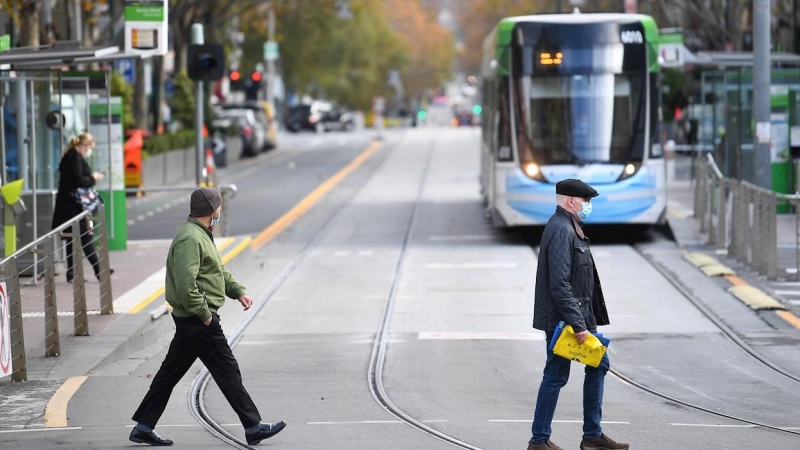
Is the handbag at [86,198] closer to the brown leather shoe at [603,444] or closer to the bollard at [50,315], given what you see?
the bollard at [50,315]

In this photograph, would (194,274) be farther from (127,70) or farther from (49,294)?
(127,70)

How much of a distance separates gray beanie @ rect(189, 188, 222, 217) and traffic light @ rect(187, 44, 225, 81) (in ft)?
38.5

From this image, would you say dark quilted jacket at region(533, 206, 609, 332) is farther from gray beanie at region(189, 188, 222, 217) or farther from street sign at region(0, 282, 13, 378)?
street sign at region(0, 282, 13, 378)

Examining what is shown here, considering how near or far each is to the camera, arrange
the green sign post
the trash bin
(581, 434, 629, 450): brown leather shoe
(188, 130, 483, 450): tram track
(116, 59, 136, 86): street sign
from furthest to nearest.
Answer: (116, 59, 136, 86): street sign → the trash bin → the green sign post → (188, 130, 483, 450): tram track → (581, 434, 629, 450): brown leather shoe

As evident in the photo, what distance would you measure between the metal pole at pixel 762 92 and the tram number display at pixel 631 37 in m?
1.56

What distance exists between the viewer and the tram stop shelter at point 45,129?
637 inches

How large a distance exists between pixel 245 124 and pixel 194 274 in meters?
43.8

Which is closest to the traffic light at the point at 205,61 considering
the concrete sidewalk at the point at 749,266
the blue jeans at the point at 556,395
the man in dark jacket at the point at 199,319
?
the concrete sidewalk at the point at 749,266

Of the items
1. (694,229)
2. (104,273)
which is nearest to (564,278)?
(104,273)

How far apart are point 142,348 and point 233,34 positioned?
47.1m

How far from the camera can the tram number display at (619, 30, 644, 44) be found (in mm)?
20891

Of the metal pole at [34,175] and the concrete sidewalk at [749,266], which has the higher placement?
the metal pole at [34,175]

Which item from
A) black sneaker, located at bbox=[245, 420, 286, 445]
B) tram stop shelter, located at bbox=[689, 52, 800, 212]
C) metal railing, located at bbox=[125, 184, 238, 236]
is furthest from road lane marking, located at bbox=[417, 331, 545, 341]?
tram stop shelter, located at bbox=[689, 52, 800, 212]

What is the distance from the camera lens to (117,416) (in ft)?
32.6
